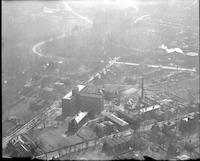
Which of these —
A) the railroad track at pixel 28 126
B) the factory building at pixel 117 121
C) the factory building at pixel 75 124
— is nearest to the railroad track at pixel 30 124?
the railroad track at pixel 28 126

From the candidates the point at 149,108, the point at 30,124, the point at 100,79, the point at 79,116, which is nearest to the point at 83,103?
the point at 79,116

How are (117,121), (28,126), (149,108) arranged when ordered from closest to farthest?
(117,121) → (28,126) → (149,108)

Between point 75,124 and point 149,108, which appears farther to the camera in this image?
point 149,108

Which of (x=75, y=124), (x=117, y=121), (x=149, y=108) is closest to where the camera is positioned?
(x=75, y=124)

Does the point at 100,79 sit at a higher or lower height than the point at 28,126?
higher

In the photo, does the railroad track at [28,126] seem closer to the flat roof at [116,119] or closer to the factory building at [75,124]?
the factory building at [75,124]

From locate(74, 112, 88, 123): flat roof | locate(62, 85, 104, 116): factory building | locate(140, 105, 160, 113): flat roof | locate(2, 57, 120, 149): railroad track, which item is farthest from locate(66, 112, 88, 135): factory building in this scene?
locate(140, 105, 160, 113): flat roof

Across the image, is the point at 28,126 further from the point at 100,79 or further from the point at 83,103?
the point at 100,79

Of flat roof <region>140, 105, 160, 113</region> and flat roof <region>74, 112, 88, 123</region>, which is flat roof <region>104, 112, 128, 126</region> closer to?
flat roof <region>74, 112, 88, 123</region>
